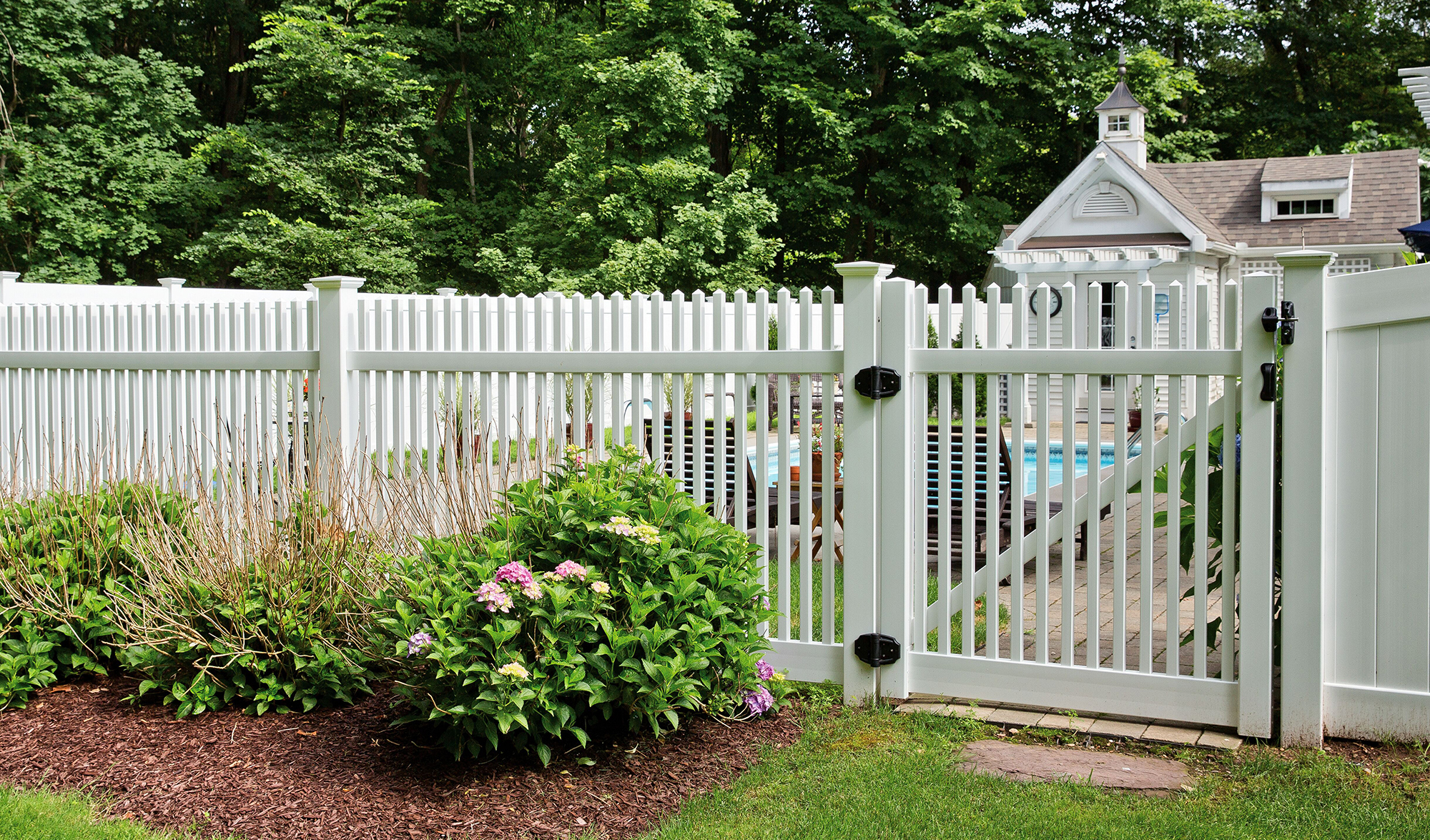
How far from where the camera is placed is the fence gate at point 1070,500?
3.79 meters

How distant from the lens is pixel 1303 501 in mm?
3709

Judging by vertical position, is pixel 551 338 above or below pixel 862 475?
above

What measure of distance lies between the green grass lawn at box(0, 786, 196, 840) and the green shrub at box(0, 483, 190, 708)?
3.35 feet

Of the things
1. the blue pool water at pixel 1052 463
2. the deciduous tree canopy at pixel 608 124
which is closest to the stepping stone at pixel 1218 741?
the blue pool water at pixel 1052 463

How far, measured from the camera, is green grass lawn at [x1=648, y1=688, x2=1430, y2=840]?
3.12 metres

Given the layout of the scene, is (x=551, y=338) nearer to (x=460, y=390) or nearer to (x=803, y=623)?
(x=460, y=390)

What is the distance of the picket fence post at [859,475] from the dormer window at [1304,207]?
19.7m

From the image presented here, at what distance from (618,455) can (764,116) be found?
86.5 feet

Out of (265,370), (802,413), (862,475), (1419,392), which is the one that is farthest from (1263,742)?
(265,370)

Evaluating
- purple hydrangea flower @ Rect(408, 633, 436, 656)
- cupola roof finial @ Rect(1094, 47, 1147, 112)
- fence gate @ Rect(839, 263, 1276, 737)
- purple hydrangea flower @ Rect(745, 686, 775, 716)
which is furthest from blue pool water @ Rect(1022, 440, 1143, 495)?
cupola roof finial @ Rect(1094, 47, 1147, 112)

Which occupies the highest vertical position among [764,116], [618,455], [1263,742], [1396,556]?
[764,116]

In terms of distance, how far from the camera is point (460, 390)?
16.7 ft

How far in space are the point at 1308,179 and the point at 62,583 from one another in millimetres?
21288

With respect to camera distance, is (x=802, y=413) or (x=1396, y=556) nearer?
(x=1396, y=556)
